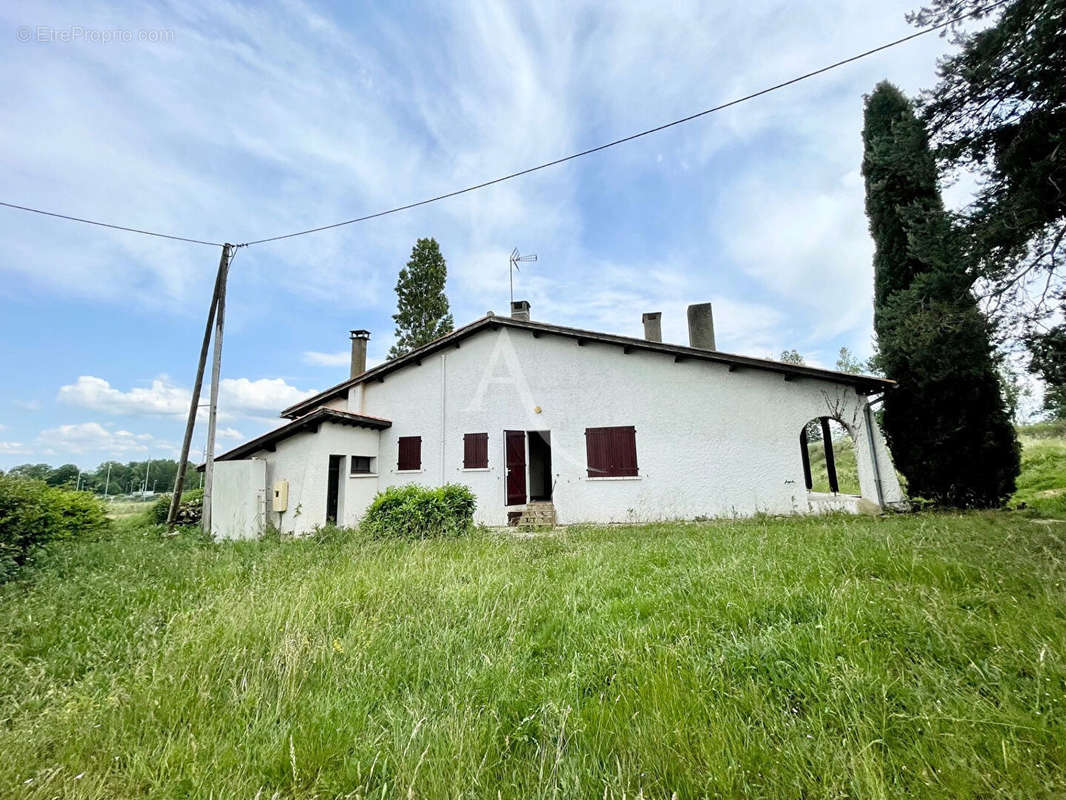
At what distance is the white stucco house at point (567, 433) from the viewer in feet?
30.7

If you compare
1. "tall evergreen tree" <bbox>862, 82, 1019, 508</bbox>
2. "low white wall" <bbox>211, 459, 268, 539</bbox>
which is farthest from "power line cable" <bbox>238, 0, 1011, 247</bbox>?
"low white wall" <bbox>211, 459, 268, 539</bbox>

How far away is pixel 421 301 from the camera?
789 inches

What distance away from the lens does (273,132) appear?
8.39 meters

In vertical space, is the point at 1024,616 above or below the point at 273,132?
below

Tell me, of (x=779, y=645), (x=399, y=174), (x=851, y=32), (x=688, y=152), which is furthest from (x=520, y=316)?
(x=779, y=645)

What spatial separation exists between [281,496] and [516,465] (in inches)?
227

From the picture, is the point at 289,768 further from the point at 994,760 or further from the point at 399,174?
the point at 399,174

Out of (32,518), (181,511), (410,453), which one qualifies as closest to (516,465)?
(410,453)

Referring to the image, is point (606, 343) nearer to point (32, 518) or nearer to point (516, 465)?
point (516, 465)

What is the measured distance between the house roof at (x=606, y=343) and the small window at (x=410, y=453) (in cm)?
221

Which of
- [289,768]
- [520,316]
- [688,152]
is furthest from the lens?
[520,316]

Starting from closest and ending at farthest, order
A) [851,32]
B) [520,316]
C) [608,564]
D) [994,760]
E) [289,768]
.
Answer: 1. [994,760]
2. [289,768]
3. [608,564]
4. [851,32]
5. [520,316]

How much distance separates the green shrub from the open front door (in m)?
2.58

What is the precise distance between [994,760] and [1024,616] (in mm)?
1555
